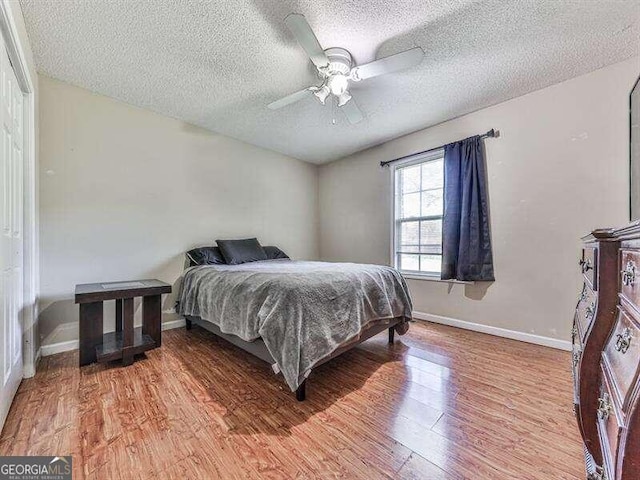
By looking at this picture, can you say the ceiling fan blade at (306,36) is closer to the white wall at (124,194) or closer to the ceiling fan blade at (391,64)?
the ceiling fan blade at (391,64)

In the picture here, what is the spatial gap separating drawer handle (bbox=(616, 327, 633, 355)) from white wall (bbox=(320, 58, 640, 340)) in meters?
2.06

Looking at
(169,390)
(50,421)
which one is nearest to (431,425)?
(169,390)

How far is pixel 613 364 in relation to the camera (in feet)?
2.62

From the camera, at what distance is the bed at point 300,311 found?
1.62m

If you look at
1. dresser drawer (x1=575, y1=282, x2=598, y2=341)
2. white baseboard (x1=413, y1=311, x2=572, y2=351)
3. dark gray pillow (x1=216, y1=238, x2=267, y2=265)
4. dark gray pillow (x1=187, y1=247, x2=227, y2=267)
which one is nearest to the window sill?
white baseboard (x1=413, y1=311, x2=572, y2=351)

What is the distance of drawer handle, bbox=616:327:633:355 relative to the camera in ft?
2.39

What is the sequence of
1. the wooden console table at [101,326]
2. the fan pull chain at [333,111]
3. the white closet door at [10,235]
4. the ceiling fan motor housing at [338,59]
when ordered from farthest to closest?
the fan pull chain at [333,111] → the wooden console table at [101,326] → the ceiling fan motor housing at [338,59] → the white closet door at [10,235]

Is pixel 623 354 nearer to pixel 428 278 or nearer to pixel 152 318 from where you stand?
pixel 428 278

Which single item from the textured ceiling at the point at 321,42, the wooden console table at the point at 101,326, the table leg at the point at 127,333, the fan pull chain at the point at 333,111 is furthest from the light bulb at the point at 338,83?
the table leg at the point at 127,333

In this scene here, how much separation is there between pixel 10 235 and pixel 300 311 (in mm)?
1756

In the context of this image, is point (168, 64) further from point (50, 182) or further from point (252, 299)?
point (252, 299)

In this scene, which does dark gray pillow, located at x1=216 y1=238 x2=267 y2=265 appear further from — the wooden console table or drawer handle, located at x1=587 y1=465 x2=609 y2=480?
drawer handle, located at x1=587 y1=465 x2=609 y2=480

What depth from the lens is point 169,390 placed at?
1760 millimetres

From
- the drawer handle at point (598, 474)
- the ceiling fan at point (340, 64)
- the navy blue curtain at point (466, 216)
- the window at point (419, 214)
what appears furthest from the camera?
the window at point (419, 214)
